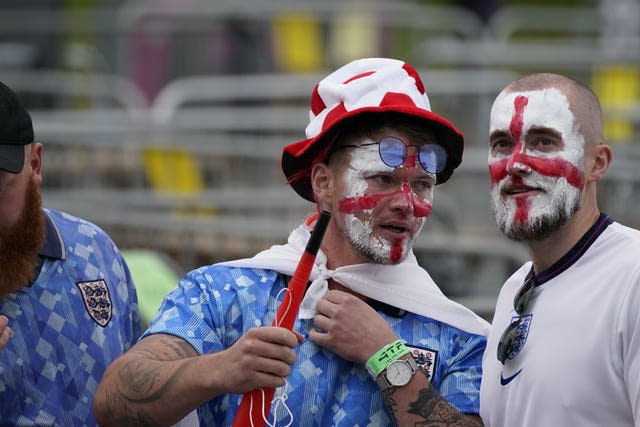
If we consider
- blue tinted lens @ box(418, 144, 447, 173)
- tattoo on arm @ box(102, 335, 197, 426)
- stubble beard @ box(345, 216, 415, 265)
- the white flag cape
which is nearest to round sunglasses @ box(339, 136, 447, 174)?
blue tinted lens @ box(418, 144, 447, 173)

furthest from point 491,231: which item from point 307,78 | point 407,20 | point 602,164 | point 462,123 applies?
point 602,164

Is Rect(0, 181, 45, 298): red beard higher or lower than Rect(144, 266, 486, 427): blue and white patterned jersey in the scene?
higher

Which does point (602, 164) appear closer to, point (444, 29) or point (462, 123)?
point (462, 123)

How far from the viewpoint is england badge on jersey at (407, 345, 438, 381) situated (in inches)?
160

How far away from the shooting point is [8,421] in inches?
168

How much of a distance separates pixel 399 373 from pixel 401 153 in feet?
2.37

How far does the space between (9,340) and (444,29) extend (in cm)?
937

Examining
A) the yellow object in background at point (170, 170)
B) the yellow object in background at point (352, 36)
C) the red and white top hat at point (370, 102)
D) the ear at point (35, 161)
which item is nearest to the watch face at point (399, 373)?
the red and white top hat at point (370, 102)

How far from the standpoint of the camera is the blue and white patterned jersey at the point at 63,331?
427 cm

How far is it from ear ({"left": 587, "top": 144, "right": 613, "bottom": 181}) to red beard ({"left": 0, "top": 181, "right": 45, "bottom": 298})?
6.06 ft

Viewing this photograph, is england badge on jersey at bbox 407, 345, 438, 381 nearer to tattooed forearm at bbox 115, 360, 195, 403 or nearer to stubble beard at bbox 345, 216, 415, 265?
stubble beard at bbox 345, 216, 415, 265

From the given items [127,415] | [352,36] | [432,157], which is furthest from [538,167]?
[352,36]

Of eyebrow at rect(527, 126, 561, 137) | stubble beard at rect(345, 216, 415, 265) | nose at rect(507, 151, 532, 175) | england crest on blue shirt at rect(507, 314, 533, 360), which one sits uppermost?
eyebrow at rect(527, 126, 561, 137)

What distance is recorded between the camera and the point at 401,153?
415cm
